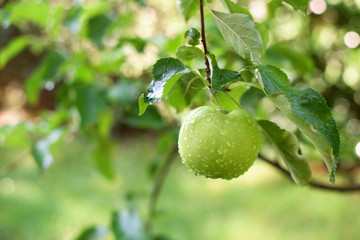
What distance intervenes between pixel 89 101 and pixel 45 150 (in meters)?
0.15

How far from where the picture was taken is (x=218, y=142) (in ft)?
1.30

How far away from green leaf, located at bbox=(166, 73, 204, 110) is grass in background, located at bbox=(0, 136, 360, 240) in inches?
59.1

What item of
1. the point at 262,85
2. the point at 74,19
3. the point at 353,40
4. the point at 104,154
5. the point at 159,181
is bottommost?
the point at 353,40

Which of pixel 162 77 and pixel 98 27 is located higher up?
pixel 162 77

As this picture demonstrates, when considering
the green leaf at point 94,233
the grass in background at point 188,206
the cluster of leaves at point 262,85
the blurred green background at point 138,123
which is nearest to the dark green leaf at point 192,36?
the cluster of leaves at point 262,85

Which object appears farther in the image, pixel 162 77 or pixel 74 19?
pixel 74 19

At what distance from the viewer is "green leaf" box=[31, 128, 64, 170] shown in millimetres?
873

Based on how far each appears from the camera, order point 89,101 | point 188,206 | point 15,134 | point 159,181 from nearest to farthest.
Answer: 1. point 89,101
2. point 15,134
3. point 159,181
4. point 188,206

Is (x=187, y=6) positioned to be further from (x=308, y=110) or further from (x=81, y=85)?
(x=81, y=85)

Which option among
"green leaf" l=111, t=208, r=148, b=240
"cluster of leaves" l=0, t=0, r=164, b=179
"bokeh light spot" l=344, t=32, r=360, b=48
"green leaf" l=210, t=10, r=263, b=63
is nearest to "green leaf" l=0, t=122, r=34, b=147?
"cluster of leaves" l=0, t=0, r=164, b=179

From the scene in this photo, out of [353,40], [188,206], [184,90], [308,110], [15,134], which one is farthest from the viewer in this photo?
[188,206]

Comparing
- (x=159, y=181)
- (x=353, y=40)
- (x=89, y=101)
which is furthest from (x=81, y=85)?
(x=353, y=40)

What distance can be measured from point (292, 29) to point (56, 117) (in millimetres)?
1753

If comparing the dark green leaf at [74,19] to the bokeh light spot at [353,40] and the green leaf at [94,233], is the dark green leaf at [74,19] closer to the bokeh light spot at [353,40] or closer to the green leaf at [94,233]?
the green leaf at [94,233]
